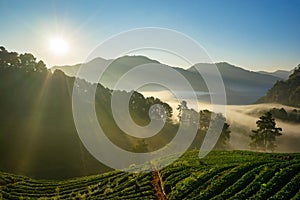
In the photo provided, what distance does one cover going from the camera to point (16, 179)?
5062 cm

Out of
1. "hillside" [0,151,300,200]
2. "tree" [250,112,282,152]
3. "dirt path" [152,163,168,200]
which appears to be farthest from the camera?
"tree" [250,112,282,152]

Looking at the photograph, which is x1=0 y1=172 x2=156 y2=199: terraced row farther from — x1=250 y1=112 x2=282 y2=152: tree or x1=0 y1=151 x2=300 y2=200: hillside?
x1=250 y1=112 x2=282 y2=152: tree

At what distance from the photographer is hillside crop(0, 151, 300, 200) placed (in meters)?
26.9

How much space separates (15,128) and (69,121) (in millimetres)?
18852

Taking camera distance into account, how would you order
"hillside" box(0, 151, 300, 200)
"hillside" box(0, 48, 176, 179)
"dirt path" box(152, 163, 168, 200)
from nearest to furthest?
"hillside" box(0, 151, 300, 200), "dirt path" box(152, 163, 168, 200), "hillside" box(0, 48, 176, 179)

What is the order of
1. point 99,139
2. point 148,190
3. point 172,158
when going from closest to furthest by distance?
1. point 148,190
2. point 172,158
3. point 99,139

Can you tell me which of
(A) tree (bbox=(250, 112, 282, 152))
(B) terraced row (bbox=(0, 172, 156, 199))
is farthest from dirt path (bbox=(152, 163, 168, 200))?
(A) tree (bbox=(250, 112, 282, 152))

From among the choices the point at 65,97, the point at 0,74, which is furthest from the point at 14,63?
the point at 65,97

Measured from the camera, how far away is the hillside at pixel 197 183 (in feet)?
88.3

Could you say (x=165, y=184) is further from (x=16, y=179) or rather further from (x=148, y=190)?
(x=16, y=179)

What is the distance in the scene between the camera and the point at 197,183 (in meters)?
31.9

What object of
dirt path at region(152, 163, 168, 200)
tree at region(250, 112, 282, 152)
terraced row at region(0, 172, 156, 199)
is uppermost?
tree at region(250, 112, 282, 152)

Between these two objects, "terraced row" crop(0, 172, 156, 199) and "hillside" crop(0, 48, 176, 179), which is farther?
"hillside" crop(0, 48, 176, 179)

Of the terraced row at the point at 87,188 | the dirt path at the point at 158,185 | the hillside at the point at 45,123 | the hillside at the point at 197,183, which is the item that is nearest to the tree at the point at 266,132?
the hillside at the point at 45,123
